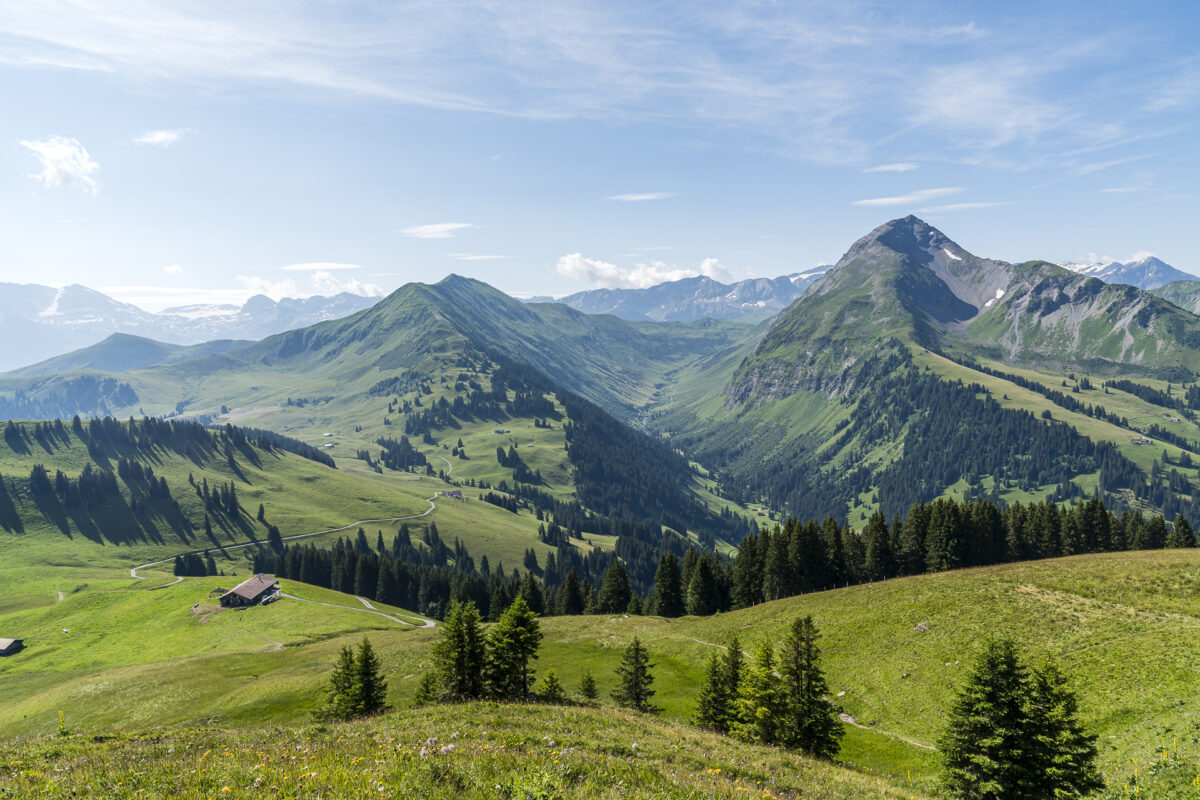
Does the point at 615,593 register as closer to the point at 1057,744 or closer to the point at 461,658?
the point at 461,658

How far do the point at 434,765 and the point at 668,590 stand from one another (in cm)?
9844

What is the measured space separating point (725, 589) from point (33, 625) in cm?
13329

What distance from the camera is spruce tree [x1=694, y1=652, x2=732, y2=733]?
4519 centimetres

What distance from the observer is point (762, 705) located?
3706 centimetres

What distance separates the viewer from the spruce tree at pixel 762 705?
3647 centimetres

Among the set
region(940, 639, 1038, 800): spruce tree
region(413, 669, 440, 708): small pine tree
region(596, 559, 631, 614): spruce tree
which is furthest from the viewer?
region(596, 559, 631, 614): spruce tree

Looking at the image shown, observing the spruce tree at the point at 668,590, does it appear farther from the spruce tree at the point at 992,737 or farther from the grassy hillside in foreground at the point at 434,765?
the grassy hillside in foreground at the point at 434,765

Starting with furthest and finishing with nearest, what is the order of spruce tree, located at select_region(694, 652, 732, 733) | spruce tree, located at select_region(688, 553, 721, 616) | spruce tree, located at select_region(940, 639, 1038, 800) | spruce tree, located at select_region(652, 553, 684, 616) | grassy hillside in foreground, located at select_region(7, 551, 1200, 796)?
spruce tree, located at select_region(652, 553, 684, 616)
spruce tree, located at select_region(688, 553, 721, 616)
spruce tree, located at select_region(694, 652, 732, 733)
grassy hillside in foreground, located at select_region(7, 551, 1200, 796)
spruce tree, located at select_region(940, 639, 1038, 800)

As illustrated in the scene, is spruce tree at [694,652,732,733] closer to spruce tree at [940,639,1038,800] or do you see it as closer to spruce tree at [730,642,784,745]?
spruce tree at [730,642,784,745]

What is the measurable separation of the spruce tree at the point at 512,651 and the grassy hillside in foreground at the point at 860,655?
40.2ft

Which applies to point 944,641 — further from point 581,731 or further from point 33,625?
point 33,625

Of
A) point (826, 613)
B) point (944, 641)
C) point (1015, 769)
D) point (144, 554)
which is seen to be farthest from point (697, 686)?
point (144, 554)

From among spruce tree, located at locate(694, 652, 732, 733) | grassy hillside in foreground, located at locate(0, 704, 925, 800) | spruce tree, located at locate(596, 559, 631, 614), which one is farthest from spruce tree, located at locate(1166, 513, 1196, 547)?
grassy hillside in foreground, located at locate(0, 704, 925, 800)

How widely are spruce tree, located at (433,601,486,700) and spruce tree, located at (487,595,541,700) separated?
3.27 feet
